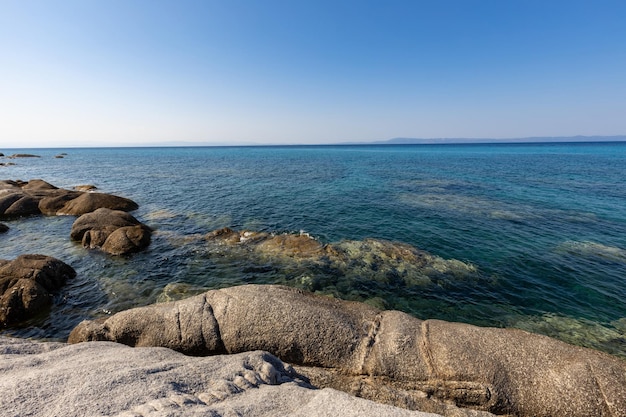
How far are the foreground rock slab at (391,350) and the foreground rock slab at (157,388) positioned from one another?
1364mm

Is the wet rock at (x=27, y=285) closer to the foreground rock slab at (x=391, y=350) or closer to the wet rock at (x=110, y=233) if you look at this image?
the wet rock at (x=110, y=233)

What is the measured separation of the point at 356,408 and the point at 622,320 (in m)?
14.8

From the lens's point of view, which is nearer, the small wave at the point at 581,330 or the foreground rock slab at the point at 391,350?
the foreground rock slab at the point at 391,350

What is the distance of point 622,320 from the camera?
1186 cm

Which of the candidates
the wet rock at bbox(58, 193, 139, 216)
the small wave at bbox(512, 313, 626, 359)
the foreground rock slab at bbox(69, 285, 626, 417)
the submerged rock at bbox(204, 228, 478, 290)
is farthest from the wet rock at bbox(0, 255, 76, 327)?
the small wave at bbox(512, 313, 626, 359)

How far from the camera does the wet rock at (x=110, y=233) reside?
59.9 ft

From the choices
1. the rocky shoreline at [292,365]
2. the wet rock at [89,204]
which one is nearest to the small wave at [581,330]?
the rocky shoreline at [292,365]

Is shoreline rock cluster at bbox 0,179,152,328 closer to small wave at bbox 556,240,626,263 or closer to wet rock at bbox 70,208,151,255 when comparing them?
wet rock at bbox 70,208,151,255

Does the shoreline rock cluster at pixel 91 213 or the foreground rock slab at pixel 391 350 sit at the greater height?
the shoreline rock cluster at pixel 91 213

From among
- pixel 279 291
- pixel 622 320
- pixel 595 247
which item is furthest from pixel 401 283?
pixel 595 247

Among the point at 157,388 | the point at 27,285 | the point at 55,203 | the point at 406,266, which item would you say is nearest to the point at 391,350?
the point at 157,388

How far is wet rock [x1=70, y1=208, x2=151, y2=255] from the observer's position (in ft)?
59.9

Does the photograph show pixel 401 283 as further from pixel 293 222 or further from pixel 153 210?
pixel 153 210

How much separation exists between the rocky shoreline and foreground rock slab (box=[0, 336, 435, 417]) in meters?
0.03
